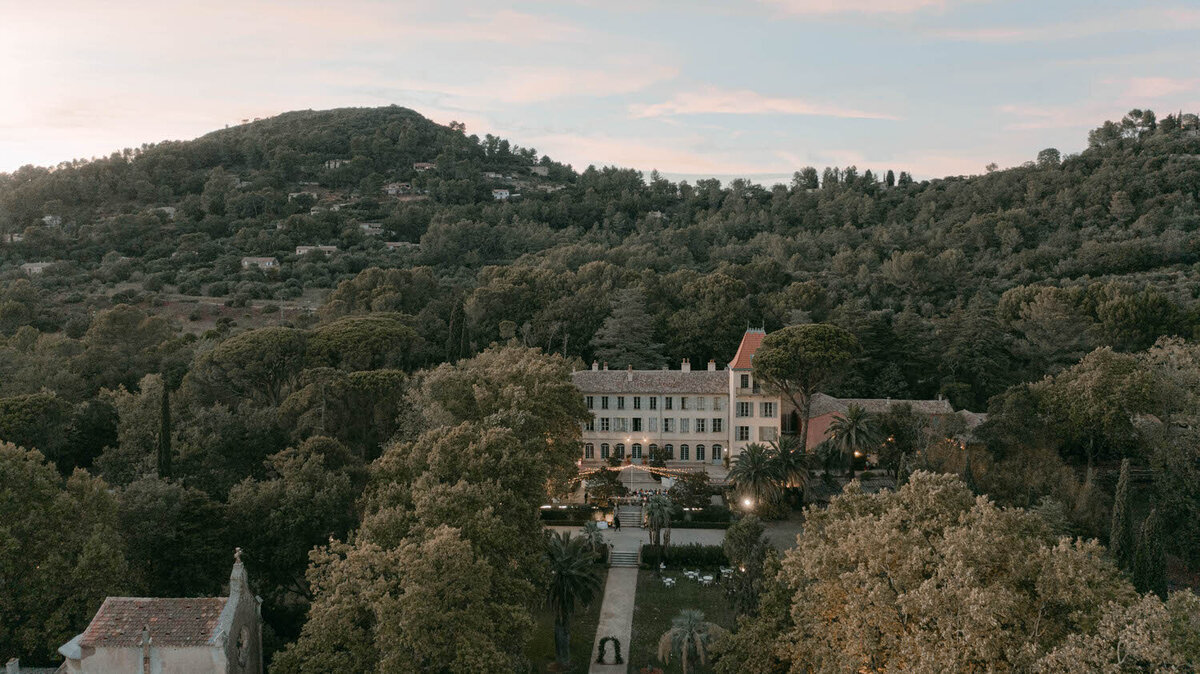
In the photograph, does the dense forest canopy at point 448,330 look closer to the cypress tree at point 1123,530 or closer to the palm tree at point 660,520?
the cypress tree at point 1123,530

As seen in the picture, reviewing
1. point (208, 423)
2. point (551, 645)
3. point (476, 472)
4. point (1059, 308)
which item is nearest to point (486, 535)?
point (476, 472)

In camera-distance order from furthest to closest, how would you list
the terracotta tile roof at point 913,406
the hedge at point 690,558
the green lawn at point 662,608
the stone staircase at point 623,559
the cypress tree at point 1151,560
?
1. the terracotta tile roof at point 913,406
2. the stone staircase at point 623,559
3. the hedge at point 690,558
4. the cypress tree at point 1151,560
5. the green lawn at point 662,608

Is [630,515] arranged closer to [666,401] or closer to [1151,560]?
[666,401]

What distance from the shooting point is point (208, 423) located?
36.8 m

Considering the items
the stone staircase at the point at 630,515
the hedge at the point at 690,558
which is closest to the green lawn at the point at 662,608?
the hedge at the point at 690,558

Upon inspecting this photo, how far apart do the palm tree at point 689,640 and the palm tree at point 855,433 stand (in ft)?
57.9

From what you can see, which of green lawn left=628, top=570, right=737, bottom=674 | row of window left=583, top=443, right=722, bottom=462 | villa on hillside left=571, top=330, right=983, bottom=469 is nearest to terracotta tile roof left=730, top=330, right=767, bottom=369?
villa on hillside left=571, top=330, right=983, bottom=469

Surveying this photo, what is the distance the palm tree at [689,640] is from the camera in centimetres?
2419

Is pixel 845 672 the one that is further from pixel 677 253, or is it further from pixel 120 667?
pixel 677 253

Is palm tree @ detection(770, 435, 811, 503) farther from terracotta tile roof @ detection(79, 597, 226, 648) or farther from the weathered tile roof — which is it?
terracotta tile roof @ detection(79, 597, 226, 648)

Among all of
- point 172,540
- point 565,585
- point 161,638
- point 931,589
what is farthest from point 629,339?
point 931,589

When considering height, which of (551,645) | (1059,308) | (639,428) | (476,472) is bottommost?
(551,645)

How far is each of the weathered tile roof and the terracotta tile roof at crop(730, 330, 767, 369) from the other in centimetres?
226

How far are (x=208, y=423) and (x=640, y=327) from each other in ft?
95.4
